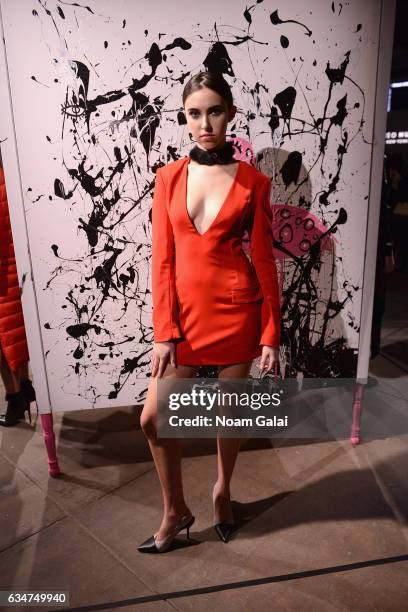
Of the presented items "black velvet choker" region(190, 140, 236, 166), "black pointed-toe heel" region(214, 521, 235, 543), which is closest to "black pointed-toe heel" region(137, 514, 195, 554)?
"black pointed-toe heel" region(214, 521, 235, 543)

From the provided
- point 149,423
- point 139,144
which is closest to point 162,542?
point 149,423

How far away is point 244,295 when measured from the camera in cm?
180

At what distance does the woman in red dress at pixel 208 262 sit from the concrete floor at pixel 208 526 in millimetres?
358

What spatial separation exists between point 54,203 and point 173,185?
0.59 m

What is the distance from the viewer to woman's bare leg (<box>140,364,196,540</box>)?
72.9 inches

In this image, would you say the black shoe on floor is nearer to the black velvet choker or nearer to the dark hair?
the black velvet choker

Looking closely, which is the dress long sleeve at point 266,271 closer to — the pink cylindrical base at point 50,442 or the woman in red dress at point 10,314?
the pink cylindrical base at point 50,442

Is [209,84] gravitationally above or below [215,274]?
above

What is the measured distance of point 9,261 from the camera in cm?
249

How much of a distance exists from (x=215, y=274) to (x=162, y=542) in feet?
3.61

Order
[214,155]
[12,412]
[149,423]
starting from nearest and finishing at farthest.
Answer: [214,155] → [149,423] → [12,412]

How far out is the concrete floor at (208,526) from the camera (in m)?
1.78

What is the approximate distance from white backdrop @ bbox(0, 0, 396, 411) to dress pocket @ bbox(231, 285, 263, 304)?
544 millimetres

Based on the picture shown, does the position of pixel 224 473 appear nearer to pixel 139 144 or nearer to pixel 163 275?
pixel 163 275
